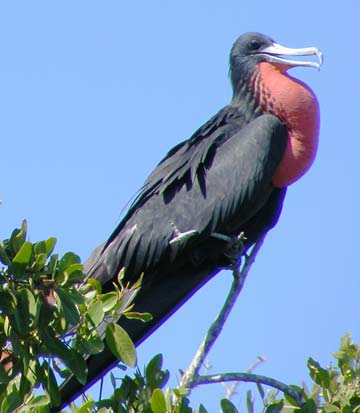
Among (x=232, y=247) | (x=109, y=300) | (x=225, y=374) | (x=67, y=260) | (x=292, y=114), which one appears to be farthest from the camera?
(x=292, y=114)

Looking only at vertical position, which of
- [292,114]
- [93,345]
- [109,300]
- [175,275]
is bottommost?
[93,345]

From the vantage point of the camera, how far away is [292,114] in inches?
235

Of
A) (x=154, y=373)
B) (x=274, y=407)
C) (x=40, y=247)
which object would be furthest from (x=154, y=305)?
(x=40, y=247)

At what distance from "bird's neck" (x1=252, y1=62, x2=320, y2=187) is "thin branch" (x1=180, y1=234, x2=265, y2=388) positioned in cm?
66

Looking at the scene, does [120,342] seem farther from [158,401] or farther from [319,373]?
[319,373]

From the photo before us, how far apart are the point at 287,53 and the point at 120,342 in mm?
2376

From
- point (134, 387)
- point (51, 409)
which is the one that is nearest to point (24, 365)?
point (134, 387)

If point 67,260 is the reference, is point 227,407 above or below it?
below

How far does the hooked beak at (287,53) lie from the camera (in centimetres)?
604

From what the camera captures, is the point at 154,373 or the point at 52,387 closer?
the point at 52,387

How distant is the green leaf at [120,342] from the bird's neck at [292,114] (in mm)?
1724

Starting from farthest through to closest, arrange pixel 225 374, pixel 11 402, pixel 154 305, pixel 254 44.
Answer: pixel 254 44 → pixel 154 305 → pixel 225 374 → pixel 11 402

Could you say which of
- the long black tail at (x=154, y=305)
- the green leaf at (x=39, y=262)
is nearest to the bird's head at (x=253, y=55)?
the long black tail at (x=154, y=305)

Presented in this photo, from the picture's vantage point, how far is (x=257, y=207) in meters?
5.79
